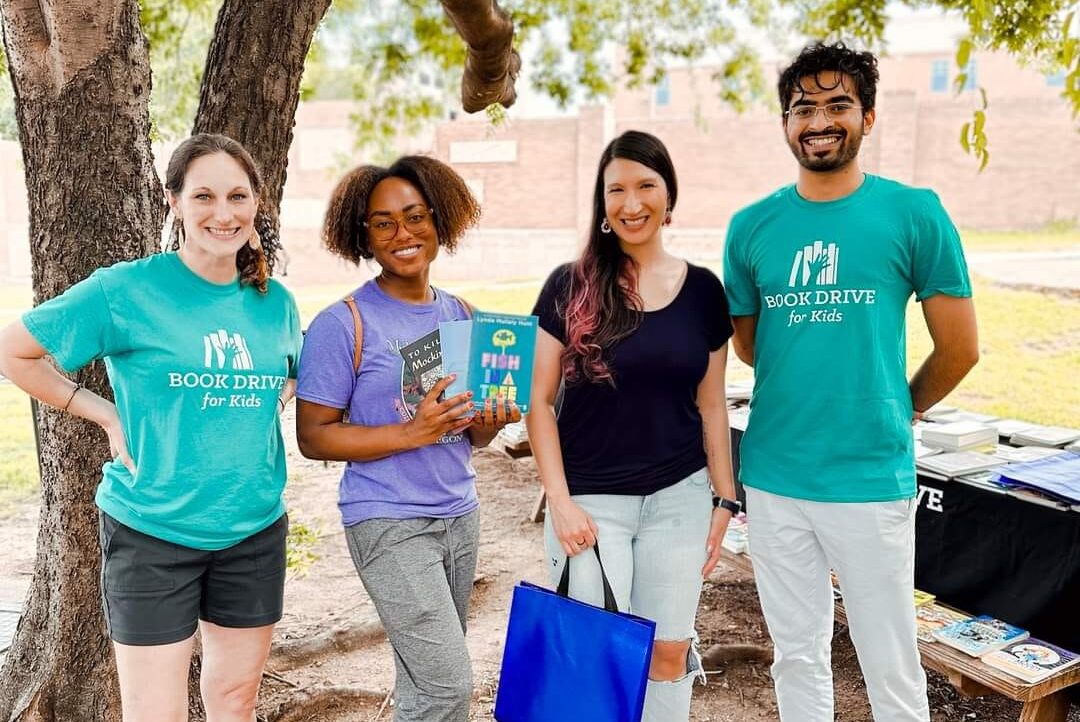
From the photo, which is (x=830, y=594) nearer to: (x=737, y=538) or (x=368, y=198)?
(x=737, y=538)

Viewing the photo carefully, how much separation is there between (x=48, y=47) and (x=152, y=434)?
56.2 inches

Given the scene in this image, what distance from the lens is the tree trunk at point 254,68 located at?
3051mm

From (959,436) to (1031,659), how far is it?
115cm

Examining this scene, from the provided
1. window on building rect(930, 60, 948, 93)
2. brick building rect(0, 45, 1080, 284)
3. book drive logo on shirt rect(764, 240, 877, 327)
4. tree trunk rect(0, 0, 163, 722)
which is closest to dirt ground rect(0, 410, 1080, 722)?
tree trunk rect(0, 0, 163, 722)

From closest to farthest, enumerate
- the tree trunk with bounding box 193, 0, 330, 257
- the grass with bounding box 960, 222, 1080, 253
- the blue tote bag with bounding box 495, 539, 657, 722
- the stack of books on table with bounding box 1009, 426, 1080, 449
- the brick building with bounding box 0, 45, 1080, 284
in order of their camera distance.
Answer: the blue tote bag with bounding box 495, 539, 657, 722 → the tree trunk with bounding box 193, 0, 330, 257 → the stack of books on table with bounding box 1009, 426, 1080, 449 → the grass with bounding box 960, 222, 1080, 253 → the brick building with bounding box 0, 45, 1080, 284

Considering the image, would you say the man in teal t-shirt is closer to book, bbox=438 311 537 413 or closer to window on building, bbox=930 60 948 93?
book, bbox=438 311 537 413

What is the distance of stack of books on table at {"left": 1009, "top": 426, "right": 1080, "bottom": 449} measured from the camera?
4.09 metres

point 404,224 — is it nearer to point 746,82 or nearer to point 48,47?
point 48,47

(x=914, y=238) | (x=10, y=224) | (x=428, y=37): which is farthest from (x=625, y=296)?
(x=10, y=224)

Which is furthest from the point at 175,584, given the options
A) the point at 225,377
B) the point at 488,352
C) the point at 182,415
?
the point at 488,352

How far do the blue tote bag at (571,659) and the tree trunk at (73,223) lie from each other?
5.02ft

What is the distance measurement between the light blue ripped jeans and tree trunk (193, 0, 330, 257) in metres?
1.54

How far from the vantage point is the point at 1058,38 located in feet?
17.0

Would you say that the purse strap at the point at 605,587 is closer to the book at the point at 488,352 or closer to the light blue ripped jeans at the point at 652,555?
the light blue ripped jeans at the point at 652,555
